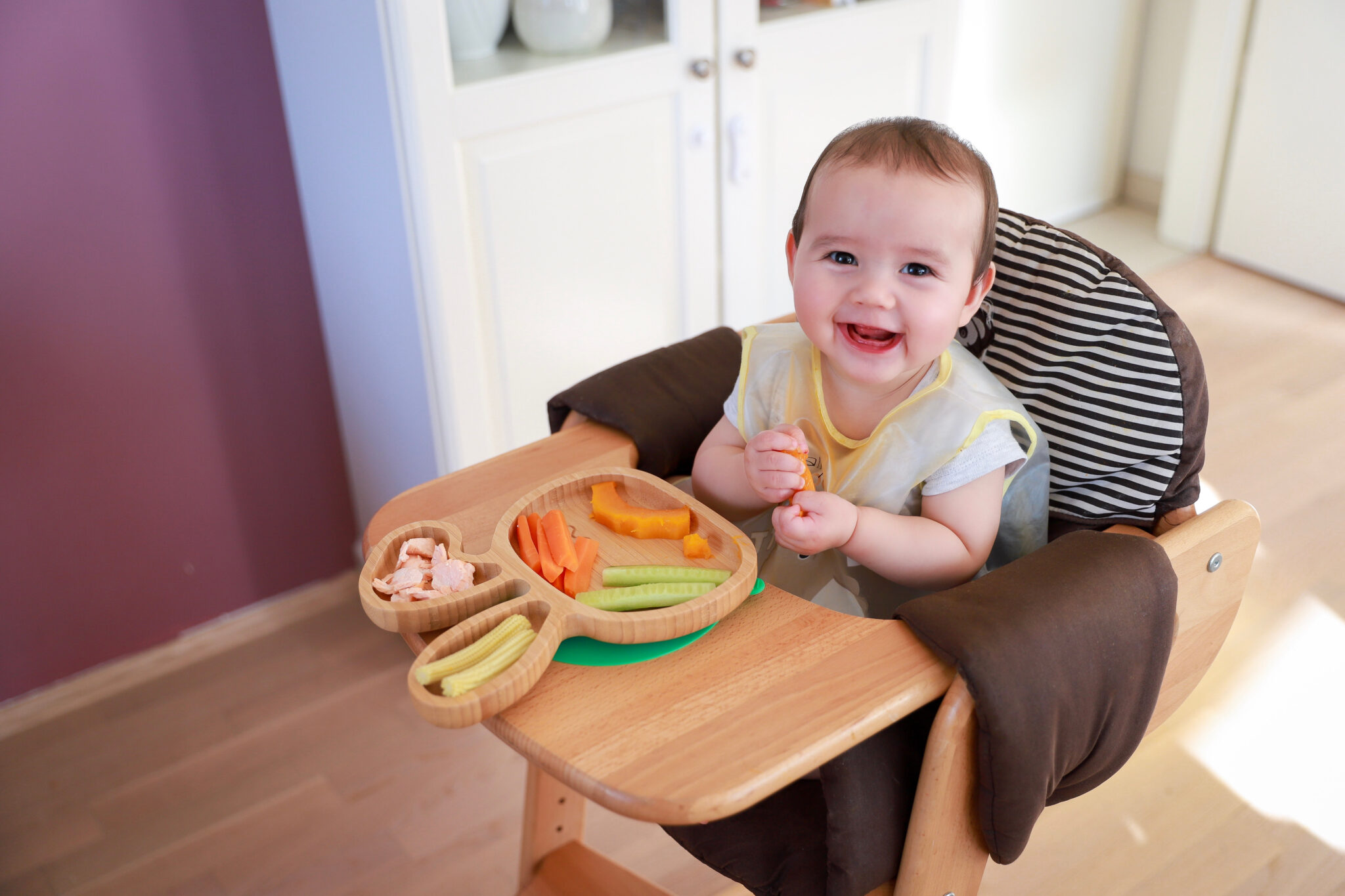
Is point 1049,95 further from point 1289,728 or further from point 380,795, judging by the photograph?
point 380,795

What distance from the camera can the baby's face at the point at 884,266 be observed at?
945 mm

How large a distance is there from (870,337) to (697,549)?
0.80 ft

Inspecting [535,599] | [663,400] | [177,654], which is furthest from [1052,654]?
[177,654]

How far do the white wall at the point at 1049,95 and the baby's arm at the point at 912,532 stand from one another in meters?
2.35

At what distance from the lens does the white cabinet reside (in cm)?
171

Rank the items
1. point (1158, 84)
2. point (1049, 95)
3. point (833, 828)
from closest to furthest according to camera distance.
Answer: point (833, 828), point (1049, 95), point (1158, 84)

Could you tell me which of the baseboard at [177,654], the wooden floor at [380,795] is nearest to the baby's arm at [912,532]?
the wooden floor at [380,795]

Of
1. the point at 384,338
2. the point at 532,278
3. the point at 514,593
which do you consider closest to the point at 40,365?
the point at 384,338

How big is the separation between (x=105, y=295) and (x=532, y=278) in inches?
26.1

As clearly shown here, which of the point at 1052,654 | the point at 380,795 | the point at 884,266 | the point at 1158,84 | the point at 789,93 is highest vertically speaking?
the point at 884,266

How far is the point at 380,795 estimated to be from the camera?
70.1 inches

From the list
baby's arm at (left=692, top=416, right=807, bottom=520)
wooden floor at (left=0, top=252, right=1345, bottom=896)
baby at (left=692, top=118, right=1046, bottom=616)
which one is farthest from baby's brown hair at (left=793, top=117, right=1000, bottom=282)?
wooden floor at (left=0, top=252, right=1345, bottom=896)

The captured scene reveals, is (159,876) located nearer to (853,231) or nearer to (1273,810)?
(853,231)

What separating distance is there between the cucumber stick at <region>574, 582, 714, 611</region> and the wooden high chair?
4cm
